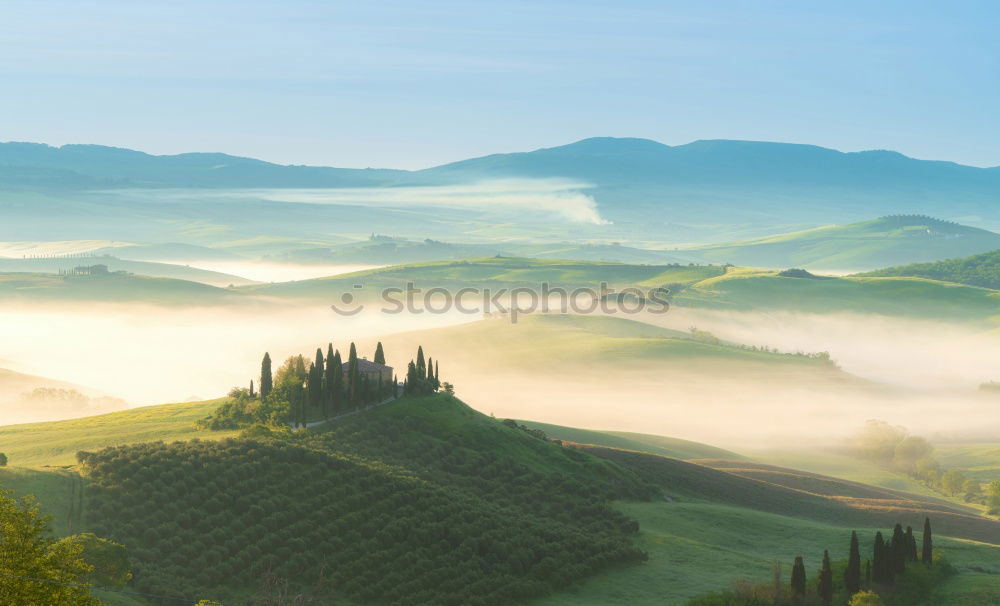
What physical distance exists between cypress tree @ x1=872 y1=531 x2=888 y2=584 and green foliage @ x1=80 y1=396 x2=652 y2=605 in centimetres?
2095

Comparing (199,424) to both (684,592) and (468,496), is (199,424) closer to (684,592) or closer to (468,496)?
(468,496)

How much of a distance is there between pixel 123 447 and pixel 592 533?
1797 inches

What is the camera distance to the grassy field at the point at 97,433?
10819 cm

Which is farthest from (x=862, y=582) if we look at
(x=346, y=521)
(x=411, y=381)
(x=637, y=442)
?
(x=637, y=442)

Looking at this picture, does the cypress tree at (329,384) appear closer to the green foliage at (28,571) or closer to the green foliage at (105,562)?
the green foliage at (105,562)

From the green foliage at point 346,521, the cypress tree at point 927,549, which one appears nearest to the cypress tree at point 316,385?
the green foliage at point 346,521

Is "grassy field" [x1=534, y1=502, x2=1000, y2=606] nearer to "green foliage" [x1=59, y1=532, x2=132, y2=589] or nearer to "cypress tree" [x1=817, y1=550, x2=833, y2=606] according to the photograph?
"cypress tree" [x1=817, y1=550, x2=833, y2=606]

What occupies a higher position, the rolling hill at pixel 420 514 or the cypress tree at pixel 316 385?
the cypress tree at pixel 316 385

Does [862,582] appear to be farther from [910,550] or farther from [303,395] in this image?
[303,395]

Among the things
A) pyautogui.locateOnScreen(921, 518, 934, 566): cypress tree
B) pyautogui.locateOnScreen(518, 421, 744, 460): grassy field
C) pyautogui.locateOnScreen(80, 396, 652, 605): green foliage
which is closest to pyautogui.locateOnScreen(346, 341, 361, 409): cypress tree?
pyautogui.locateOnScreen(80, 396, 652, 605): green foliage

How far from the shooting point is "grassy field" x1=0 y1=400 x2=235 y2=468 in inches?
4259

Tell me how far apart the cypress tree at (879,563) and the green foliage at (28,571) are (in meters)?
59.3

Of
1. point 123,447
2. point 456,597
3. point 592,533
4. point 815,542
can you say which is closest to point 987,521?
point 815,542

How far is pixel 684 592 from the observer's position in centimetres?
7981
